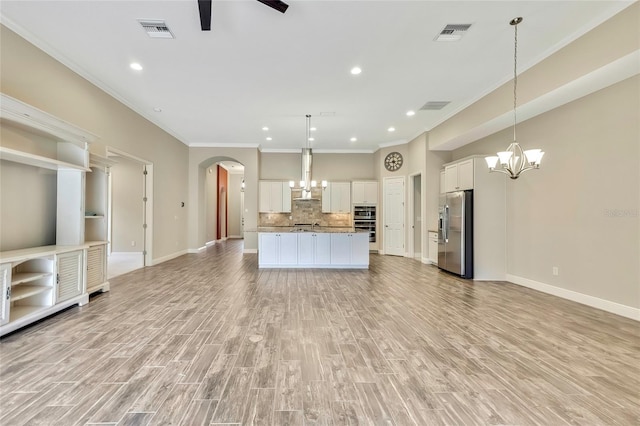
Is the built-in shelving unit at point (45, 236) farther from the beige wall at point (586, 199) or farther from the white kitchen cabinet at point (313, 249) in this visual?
the beige wall at point (586, 199)

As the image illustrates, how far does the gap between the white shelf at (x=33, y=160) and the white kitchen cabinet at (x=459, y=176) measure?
21.7 feet

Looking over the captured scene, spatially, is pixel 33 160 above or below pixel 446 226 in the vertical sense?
above

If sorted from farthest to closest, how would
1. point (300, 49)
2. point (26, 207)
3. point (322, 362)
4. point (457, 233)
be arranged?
point (457, 233) → point (300, 49) → point (26, 207) → point (322, 362)

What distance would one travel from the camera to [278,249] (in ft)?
21.2

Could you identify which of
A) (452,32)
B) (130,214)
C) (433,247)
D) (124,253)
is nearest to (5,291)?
(130,214)

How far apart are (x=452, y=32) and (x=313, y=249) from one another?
4.81 m

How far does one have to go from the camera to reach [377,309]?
3709 millimetres

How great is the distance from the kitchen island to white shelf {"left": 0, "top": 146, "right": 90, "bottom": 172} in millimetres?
3664

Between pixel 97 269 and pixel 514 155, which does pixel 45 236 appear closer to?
pixel 97 269

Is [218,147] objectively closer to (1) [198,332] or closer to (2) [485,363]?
(1) [198,332]

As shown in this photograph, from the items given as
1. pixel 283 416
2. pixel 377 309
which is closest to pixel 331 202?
pixel 377 309

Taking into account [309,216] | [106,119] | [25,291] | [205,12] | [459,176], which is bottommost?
[25,291]

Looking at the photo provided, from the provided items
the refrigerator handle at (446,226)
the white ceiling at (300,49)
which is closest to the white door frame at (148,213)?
the white ceiling at (300,49)

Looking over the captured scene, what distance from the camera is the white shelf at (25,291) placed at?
2928 mm
